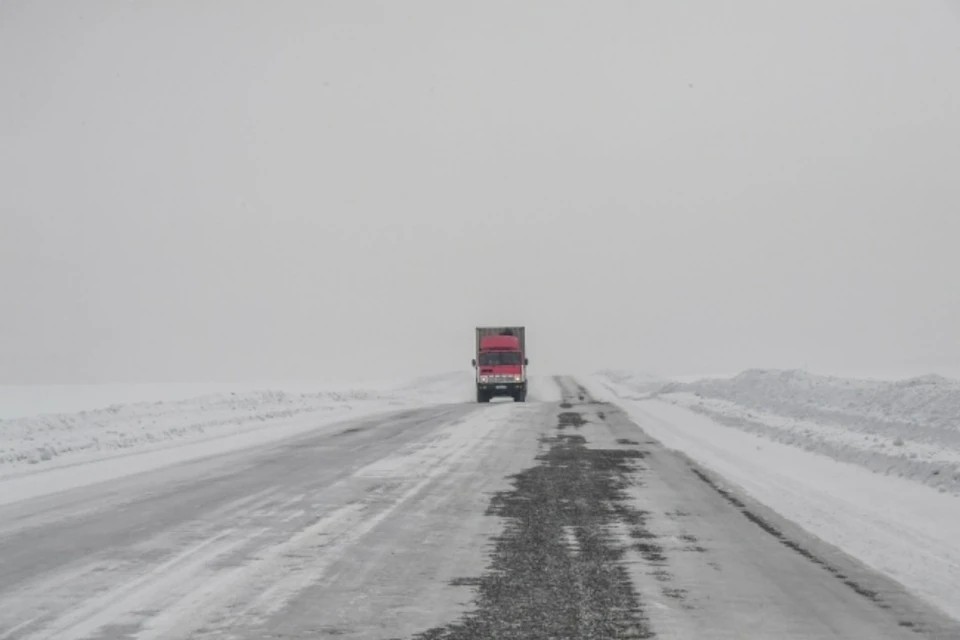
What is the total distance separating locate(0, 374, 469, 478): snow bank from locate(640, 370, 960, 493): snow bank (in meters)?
13.7

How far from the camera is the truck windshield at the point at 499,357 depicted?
1838 inches

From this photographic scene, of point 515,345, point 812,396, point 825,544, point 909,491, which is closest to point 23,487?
point 825,544

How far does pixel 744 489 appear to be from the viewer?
13125mm

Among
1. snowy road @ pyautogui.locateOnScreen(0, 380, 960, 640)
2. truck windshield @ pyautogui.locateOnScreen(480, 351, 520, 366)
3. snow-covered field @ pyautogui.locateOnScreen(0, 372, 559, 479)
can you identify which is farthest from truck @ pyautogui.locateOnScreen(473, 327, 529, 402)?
snowy road @ pyautogui.locateOnScreen(0, 380, 960, 640)

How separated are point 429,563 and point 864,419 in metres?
16.1

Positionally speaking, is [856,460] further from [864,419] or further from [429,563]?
[429,563]

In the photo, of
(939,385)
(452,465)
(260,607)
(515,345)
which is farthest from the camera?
(515,345)

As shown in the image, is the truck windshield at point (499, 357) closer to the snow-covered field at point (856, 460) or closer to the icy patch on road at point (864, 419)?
the icy patch on road at point (864, 419)

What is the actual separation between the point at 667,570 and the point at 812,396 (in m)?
22.2

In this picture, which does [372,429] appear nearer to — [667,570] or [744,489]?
[744,489]

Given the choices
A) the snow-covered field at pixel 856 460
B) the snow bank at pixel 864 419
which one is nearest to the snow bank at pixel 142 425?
the snow-covered field at pixel 856 460

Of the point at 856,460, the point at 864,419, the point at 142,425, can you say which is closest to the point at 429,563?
the point at 856,460

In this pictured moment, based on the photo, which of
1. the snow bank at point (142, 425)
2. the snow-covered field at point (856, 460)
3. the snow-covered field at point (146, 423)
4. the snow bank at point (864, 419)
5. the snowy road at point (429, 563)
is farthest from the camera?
the snow-covered field at point (146, 423)

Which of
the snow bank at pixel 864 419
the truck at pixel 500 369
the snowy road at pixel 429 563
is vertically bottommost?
the snowy road at pixel 429 563
